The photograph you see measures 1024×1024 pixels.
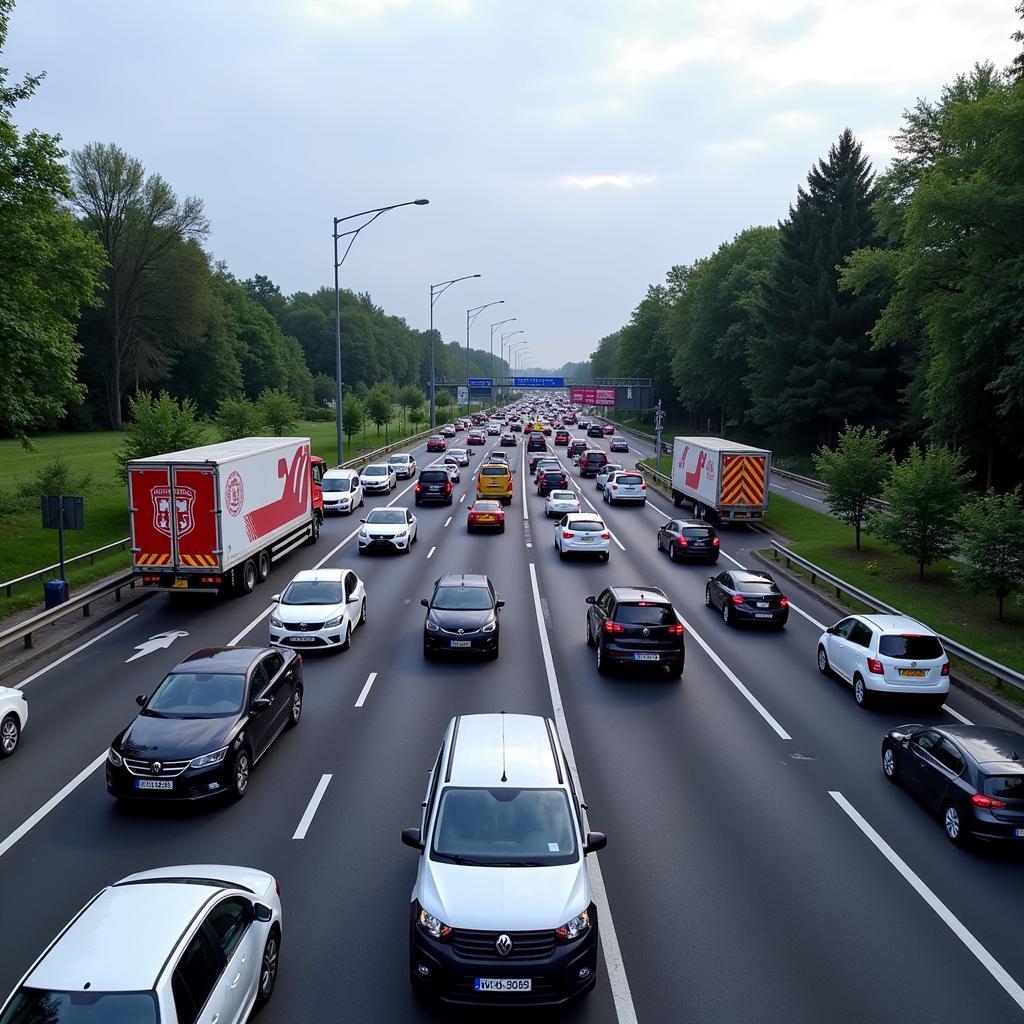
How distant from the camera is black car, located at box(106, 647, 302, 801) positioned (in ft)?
36.8

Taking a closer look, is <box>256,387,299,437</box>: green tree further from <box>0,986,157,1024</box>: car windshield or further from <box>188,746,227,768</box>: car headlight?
<box>0,986,157,1024</box>: car windshield

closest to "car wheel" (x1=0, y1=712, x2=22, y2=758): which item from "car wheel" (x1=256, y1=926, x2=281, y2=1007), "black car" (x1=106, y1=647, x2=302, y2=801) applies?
"black car" (x1=106, y1=647, x2=302, y2=801)

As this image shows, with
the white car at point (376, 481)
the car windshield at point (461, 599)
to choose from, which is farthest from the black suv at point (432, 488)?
the car windshield at point (461, 599)

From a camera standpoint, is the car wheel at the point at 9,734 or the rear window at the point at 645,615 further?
the rear window at the point at 645,615

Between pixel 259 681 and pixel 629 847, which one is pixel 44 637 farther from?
pixel 629 847

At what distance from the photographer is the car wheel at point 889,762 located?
1300cm

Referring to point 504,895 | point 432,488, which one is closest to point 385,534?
point 432,488

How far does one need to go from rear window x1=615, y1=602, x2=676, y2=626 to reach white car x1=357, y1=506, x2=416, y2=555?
1399 cm

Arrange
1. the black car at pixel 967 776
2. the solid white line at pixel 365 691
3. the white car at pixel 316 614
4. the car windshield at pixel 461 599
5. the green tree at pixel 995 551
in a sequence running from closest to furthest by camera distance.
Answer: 1. the black car at pixel 967 776
2. the solid white line at pixel 365 691
3. the white car at pixel 316 614
4. the car windshield at pixel 461 599
5. the green tree at pixel 995 551

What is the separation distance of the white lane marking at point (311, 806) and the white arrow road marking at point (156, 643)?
7.67 m

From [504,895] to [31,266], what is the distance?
90.6 feet

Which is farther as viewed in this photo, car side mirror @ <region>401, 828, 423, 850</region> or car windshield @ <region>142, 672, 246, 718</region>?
car windshield @ <region>142, 672, 246, 718</region>

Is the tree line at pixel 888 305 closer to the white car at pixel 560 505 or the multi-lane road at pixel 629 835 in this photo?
the white car at pixel 560 505

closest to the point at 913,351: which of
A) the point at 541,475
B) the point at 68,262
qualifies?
the point at 541,475
